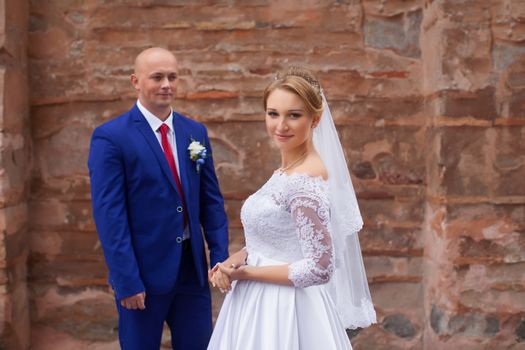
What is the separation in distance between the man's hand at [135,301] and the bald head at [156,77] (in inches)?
35.7

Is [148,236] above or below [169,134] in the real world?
below

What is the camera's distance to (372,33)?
4.75 metres

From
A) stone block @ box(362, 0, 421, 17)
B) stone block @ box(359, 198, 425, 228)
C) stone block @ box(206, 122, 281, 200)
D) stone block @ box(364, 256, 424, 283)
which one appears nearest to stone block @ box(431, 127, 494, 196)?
stone block @ box(359, 198, 425, 228)

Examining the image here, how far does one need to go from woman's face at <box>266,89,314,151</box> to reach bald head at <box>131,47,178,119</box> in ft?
2.58

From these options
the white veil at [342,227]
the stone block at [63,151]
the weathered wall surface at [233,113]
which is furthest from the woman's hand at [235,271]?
the stone block at [63,151]

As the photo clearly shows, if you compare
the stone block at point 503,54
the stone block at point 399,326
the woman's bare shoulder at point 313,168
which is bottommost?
the stone block at point 399,326

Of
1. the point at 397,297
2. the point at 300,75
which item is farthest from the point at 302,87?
the point at 397,297

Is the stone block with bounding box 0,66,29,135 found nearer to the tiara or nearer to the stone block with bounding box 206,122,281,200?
the stone block with bounding box 206,122,281,200

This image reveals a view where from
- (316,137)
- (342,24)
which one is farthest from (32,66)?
(316,137)

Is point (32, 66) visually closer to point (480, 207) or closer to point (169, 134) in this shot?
point (169, 134)

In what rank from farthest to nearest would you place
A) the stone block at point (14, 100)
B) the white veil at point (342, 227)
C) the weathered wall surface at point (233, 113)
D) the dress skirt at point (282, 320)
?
the weathered wall surface at point (233, 113), the stone block at point (14, 100), the white veil at point (342, 227), the dress skirt at point (282, 320)

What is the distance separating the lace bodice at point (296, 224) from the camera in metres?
2.46

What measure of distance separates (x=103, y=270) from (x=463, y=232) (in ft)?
8.19

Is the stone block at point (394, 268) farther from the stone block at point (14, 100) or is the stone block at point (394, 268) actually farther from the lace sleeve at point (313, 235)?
the stone block at point (14, 100)
